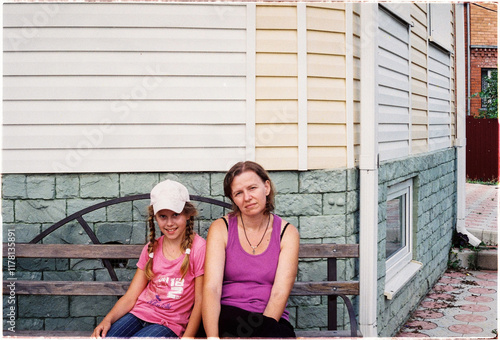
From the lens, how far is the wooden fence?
1661 centimetres

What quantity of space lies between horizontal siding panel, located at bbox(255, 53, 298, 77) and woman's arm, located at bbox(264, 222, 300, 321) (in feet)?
4.18

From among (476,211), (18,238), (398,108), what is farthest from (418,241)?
(476,211)

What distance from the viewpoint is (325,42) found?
3.87m

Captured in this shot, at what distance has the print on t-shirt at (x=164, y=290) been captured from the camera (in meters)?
3.07

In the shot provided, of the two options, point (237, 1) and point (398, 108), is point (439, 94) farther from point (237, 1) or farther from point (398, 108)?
point (237, 1)

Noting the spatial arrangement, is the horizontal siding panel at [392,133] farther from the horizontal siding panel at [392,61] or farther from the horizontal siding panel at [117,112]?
the horizontal siding panel at [117,112]

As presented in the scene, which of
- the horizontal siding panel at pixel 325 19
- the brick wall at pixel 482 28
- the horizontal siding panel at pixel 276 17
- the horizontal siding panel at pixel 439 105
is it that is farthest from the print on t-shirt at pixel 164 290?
the brick wall at pixel 482 28

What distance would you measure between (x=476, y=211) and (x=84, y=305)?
879 cm

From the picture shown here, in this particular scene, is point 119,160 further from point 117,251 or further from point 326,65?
point 326,65

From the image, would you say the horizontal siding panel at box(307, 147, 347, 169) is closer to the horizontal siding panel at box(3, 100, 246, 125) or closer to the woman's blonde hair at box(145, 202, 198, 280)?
the horizontal siding panel at box(3, 100, 246, 125)

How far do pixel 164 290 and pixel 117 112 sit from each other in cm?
139

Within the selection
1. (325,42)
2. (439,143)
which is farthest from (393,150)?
(439,143)

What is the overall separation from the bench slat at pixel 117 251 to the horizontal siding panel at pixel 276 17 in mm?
1601

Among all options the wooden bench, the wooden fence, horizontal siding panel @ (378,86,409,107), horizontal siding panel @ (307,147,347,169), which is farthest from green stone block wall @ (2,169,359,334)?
the wooden fence
